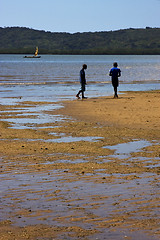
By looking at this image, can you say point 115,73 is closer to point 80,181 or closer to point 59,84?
point 59,84

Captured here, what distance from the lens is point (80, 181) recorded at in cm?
791

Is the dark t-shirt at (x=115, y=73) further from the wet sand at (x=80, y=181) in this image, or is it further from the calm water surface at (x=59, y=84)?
the wet sand at (x=80, y=181)

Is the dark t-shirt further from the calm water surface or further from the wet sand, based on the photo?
the wet sand

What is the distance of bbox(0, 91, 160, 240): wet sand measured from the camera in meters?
5.83

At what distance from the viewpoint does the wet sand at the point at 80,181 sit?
5.83 m

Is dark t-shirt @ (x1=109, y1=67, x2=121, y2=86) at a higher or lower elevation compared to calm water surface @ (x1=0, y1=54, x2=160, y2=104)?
higher

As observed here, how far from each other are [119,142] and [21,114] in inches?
267

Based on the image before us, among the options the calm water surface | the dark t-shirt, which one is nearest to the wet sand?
the dark t-shirt

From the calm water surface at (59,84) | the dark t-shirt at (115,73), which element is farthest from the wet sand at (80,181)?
the calm water surface at (59,84)

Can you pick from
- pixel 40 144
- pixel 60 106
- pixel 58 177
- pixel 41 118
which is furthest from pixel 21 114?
pixel 58 177

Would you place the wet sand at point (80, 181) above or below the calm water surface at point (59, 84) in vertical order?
above

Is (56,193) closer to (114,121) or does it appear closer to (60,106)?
(114,121)

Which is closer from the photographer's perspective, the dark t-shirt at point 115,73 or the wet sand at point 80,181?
the wet sand at point 80,181

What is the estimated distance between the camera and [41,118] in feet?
54.3
